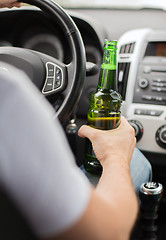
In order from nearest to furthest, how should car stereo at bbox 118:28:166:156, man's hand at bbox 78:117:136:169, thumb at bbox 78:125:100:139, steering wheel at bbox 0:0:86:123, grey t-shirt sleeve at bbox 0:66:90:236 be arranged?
1. grey t-shirt sleeve at bbox 0:66:90:236
2. man's hand at bbox 78:117:136:169
3. thumb at bbox 78:125:100:139
4. steering wheel at bbox 0:0:86:123
5. car stereo at bbox 118:28:166:156

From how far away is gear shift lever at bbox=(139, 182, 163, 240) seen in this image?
83cm

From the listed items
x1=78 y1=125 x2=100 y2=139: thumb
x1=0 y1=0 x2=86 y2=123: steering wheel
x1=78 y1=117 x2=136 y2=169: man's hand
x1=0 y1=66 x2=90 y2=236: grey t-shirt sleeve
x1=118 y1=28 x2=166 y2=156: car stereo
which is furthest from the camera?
x1=118 y1=28 x2=166 y2=156: car stereo

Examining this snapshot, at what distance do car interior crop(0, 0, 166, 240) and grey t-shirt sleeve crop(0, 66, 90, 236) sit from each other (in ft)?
0.13

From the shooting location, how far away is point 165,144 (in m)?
1.24

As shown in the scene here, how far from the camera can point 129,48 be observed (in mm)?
1364

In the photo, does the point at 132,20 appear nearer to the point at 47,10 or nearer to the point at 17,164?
the point at 47,10

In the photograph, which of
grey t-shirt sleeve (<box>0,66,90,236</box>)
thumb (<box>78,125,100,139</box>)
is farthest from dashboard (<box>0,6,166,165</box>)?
grey t-shirt sleeve (<box>0,66,90,236</box>)

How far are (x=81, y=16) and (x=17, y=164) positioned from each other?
3.91 feet

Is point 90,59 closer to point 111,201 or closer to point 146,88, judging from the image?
point 146,88

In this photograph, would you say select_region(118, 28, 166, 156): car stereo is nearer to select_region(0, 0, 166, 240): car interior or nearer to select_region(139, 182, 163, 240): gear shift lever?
select_region(0, 0, 166, 240): car interior

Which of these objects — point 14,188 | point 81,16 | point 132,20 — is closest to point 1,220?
point 14,188

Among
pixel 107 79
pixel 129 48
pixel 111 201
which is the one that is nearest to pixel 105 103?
pixel 107 79

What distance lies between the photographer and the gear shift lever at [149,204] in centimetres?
83

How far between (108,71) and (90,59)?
0.84 meters
